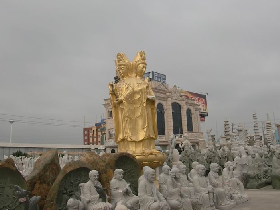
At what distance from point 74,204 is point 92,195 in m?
0.34

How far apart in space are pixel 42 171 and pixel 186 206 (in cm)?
285

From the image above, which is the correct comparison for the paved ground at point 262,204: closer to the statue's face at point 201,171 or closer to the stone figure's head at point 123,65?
the statue's face at point 201,171

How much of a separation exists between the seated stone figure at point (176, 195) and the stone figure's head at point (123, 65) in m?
3.34

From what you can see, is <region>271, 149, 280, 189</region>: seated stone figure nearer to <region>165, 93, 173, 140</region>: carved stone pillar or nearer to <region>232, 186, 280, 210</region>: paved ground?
<region>232, 186, 280, 210</region>: paved ground

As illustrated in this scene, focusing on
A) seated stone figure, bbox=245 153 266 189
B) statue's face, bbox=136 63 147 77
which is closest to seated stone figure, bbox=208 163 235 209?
statue's face, bbox=136 63 147 77

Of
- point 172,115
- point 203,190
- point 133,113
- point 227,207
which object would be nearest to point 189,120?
point 172,115

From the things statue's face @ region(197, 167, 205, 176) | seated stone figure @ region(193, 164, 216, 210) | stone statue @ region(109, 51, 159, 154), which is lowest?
seated stone figure @ region(193, 164, 216, 210)

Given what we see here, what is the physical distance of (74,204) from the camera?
12.8 feet

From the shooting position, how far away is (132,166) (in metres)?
6.02

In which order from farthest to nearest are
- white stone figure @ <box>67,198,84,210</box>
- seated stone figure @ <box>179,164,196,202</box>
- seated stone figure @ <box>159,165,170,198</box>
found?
seated stone figure @ <box>179,164,196,202</box>, seated stone figure @ <box>159,165,170,198</box>, white stone figure @ <box>67,198,84,210</box>

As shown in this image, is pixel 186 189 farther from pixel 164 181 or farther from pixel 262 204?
pixel 262 204

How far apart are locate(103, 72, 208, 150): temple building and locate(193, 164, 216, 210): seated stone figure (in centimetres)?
2226

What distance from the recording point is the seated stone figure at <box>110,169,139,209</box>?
14.9ft

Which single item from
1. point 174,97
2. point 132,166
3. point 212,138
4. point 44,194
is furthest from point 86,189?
point 174,97
